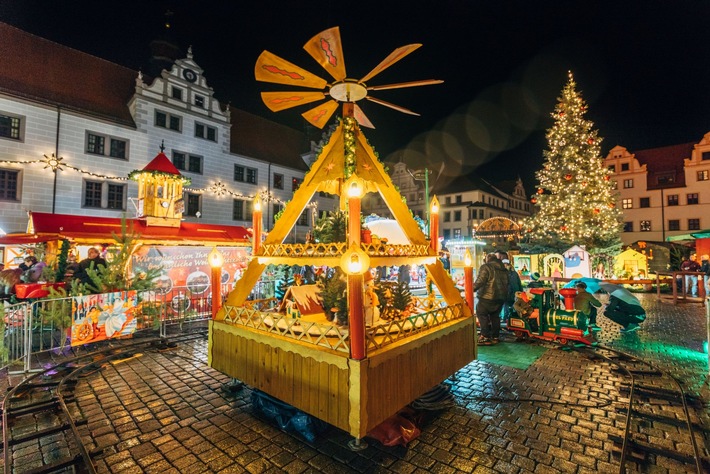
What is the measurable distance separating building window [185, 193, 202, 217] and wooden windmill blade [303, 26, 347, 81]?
24.4 m

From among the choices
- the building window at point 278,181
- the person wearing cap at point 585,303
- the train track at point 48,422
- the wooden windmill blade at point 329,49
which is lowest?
the train track at point 48,422

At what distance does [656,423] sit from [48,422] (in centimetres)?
939

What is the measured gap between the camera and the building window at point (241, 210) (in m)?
28.5

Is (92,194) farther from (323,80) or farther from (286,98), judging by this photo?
(323,80)

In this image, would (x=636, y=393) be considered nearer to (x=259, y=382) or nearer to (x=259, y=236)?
(x=259, y=382)

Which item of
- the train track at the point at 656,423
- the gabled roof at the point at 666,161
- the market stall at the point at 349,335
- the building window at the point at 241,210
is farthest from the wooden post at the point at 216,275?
the gabled roof at the point at 666,161

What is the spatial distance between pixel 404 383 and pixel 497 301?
570 cm

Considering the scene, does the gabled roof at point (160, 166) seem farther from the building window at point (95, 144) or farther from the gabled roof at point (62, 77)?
the gabled roof at point (62, 77)

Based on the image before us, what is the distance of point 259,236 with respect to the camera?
20.1 ft

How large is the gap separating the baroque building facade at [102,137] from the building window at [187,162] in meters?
0.08

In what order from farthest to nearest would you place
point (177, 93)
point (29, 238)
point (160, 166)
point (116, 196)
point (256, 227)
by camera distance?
point (177, 93), point (116, 196), point (160, 166), point (29, 238), point (256, 227)

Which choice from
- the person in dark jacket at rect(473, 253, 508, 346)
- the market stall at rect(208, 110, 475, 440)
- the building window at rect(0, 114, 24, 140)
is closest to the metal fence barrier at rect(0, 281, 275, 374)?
the market stall at rect(208, 110, 475, 440)

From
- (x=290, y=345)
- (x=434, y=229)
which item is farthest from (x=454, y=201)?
(x=290, y=345)

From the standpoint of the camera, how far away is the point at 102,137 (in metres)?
21.3
